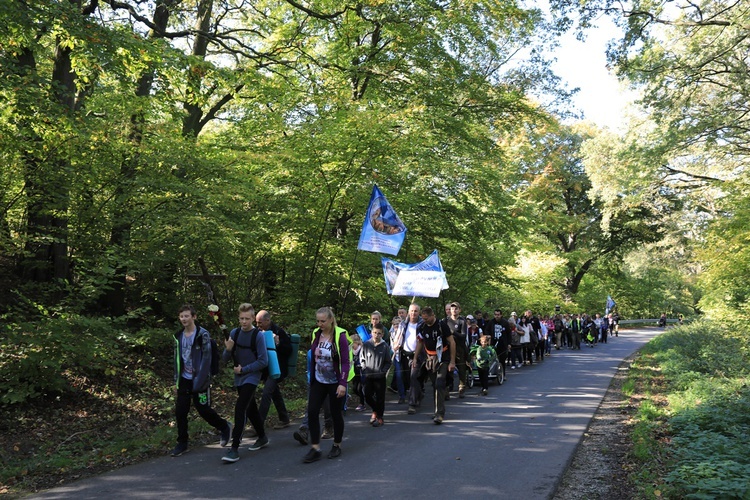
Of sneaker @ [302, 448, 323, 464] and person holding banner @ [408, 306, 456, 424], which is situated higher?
person holding banner @ [408, 306, 456, 424]

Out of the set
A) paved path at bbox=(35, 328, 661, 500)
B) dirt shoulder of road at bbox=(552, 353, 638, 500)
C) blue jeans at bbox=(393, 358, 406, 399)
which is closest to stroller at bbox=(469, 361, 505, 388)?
blue jeans at bbox=(393, 358, 406, 399)

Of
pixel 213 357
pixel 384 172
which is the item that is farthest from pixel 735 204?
pixel 213 357

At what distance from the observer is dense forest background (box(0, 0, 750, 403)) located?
938 centimetres

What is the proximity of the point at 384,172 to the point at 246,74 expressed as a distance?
4.01 meters

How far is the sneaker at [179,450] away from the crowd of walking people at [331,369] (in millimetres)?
12

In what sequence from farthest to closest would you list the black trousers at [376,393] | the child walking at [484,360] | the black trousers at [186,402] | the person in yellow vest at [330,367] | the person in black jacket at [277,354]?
1. the child walking at [484,360]
2. the black trousers at [376,393]
3. the person in black jacket at [277,354]
4. the person in yellow vest at [330,367]
5. the black trousers at [186,402]

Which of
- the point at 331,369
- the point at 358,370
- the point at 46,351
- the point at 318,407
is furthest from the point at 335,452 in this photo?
the point at 46,351

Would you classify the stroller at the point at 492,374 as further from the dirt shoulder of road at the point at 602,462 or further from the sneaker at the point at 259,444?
the sneaker at the point at 259,444

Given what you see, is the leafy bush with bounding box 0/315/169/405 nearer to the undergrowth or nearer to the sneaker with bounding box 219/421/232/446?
the undergrowth

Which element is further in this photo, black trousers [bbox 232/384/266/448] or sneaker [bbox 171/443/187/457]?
sneaker [bbox 171/443/187/457]

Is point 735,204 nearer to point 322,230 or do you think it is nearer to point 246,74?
point 322,230

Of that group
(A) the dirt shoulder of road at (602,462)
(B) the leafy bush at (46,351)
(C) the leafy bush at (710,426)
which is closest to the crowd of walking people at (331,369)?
(B) the leafy bush at (46,351)

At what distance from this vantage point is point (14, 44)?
911 centimetres

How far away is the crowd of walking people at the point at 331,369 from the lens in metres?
7.09
